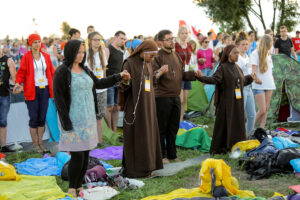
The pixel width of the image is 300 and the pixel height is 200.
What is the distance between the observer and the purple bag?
499 cm

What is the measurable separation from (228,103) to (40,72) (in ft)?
10.7

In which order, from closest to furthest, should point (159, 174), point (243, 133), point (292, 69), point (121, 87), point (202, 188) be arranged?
point (202, 188) → point (121, 87) → point (159, 174) → point (243, 133) → point (292, 69)

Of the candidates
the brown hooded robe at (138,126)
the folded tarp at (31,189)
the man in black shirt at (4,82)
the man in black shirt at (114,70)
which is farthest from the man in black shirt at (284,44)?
the folded tarp at (31,189)

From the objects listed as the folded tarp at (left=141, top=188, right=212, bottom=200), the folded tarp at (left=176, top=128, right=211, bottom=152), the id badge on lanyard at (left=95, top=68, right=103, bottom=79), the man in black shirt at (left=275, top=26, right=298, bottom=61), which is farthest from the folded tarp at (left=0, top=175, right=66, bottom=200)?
the man in black shirt at (left=275, top=26, right=298, bottom=61)

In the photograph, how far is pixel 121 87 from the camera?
5113 mm

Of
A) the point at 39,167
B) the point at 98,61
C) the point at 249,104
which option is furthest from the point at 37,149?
the point at 249,104

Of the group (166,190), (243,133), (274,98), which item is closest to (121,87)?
(166,190)

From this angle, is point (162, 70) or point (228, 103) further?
point (228, 103)

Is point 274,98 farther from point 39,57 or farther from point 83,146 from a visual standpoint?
point 83,146

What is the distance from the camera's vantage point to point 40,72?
6879 mm

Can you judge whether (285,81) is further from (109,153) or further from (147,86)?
(147,86)

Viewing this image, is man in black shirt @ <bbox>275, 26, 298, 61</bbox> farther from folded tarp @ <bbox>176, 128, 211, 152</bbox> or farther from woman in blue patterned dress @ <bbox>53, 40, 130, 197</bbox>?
woman in blue patterned dress @ <bbox>53, 40, 130, 197</bbox>

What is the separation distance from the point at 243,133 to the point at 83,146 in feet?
10.7

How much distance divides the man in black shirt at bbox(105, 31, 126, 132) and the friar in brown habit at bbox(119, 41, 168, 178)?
2726 mm
